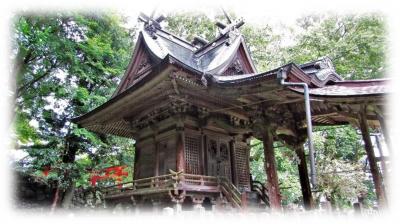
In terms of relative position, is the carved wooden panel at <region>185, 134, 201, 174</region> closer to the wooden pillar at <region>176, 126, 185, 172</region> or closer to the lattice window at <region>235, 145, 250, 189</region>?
the wooden pillar at <region>176, 126, 185, 172</region>

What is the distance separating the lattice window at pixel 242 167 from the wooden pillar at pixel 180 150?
2965 millimetres

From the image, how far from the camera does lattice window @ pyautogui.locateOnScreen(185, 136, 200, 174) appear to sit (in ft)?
34.3

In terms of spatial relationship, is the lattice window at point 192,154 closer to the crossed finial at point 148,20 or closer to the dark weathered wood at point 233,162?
the dark weathered wood at point 233,162

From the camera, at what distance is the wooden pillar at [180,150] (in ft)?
32.7

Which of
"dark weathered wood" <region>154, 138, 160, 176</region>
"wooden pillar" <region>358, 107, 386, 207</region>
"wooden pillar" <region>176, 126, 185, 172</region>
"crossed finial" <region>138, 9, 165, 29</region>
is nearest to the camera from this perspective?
"wooden pillar" <region>358, 107, 386, 207</region>

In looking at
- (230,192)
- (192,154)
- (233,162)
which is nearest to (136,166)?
(192,154)

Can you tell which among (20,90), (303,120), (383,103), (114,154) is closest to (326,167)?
(303,120)

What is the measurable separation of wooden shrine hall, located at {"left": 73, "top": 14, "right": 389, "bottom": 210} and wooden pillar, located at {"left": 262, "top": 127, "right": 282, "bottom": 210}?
0.10ft

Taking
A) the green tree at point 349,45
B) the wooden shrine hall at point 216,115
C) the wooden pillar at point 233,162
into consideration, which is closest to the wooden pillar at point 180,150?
the wooden shrine hall at point 216,115

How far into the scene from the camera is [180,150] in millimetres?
10219

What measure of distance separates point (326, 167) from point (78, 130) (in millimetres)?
15013

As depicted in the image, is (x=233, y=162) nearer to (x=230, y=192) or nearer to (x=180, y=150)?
(x=230, y=192)

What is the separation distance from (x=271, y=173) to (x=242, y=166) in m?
3.82

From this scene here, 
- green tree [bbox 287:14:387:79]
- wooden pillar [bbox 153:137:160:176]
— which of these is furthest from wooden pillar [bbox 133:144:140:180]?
green tree [bbox 287:14:387:79]
